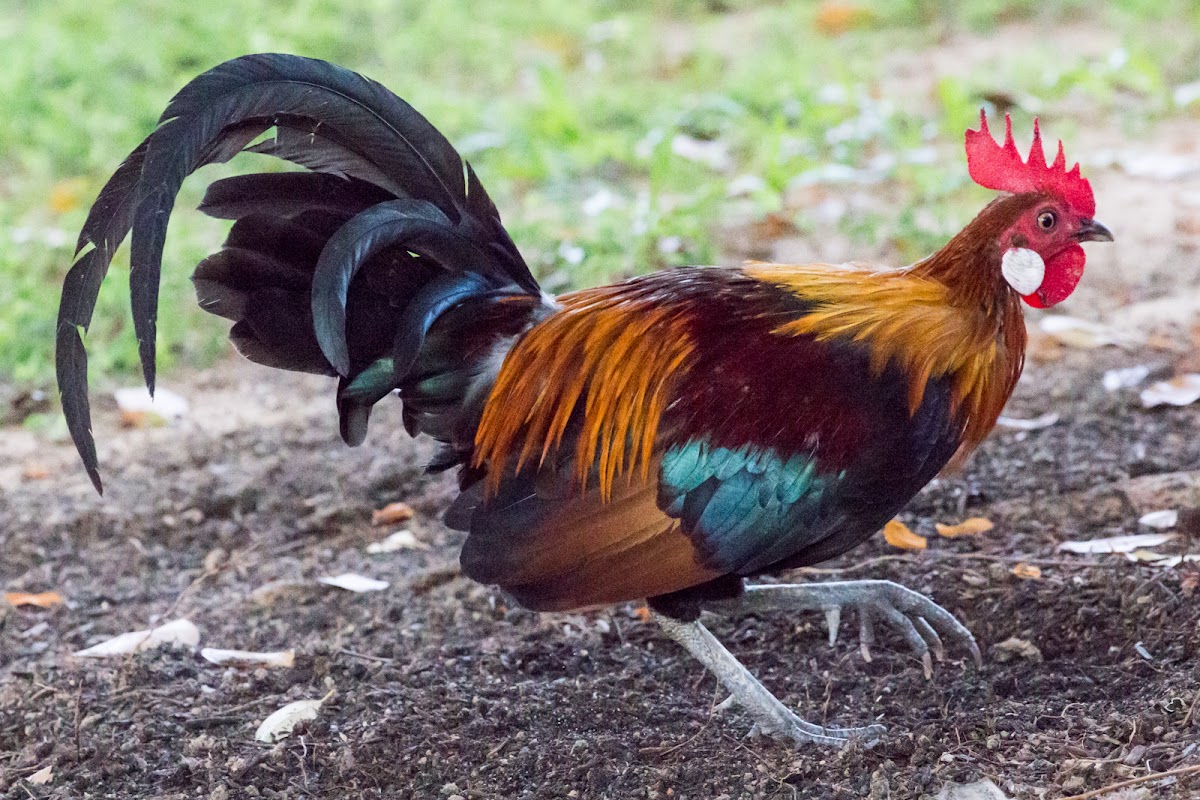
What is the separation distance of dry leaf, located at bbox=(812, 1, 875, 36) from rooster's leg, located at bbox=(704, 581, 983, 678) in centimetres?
665

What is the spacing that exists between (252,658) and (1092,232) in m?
2.52

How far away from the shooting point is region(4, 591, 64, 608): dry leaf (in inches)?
165

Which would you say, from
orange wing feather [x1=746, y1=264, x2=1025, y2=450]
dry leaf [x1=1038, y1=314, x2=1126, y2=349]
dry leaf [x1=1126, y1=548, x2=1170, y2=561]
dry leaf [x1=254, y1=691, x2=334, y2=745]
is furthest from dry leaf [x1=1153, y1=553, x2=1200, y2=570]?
dry leaf [x1=254, y1=691, x2=334, y2=745]

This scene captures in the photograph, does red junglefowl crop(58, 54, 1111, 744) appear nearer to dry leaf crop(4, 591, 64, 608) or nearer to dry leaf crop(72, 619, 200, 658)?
dry leaf crop(72, 619, 200, 658)

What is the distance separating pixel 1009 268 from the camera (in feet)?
10.4

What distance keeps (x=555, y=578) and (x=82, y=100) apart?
612 cm

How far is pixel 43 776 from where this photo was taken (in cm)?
318

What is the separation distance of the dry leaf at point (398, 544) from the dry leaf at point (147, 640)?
27.5 inches

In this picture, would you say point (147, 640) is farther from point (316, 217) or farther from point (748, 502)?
point (748, 502)

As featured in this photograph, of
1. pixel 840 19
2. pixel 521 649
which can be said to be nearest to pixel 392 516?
pixel 521 649

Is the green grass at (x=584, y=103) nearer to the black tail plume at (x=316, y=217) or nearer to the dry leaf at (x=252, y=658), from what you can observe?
the dry leaf at (x=252, y=658)

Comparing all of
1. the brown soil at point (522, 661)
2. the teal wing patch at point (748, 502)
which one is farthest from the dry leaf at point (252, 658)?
the teal wing patch at point (748, 502)

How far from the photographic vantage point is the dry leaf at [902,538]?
13.0ft

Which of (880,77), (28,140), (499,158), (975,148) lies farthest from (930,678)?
(28,140)
